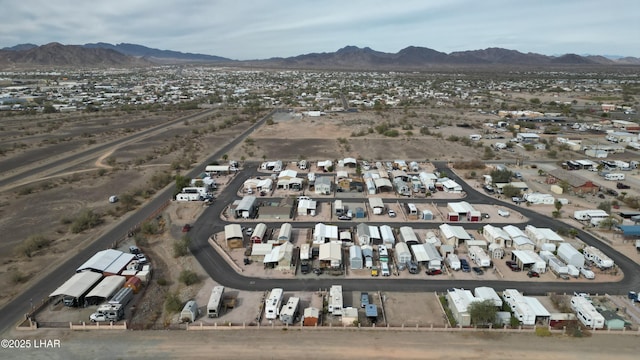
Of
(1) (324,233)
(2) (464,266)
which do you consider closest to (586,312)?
(2) (464,266)

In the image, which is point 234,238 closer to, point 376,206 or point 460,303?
point 376,206

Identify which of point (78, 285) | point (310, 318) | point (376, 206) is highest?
point (376, 206)

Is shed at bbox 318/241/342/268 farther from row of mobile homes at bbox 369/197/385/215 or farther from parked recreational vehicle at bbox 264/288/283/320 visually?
row of mobile homes at bbox 369/197/385/215

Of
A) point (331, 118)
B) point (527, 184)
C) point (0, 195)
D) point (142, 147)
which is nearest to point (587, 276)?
point (527, 184)

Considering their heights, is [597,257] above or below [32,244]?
above

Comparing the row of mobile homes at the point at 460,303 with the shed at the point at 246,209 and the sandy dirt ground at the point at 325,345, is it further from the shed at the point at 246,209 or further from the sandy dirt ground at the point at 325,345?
the shed at the point at 246,209
